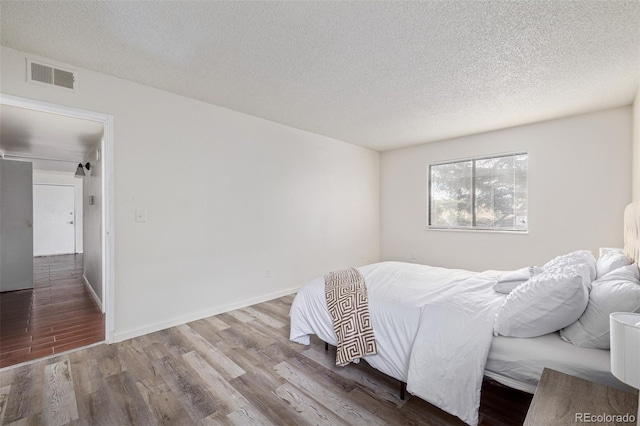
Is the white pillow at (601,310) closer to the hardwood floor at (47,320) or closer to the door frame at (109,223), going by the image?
the door frame at (109,223)

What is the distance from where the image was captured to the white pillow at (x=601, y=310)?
133 cm

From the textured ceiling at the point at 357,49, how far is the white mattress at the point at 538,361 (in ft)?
6.54

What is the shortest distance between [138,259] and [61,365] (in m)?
0.97

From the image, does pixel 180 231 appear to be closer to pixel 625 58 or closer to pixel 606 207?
pixel 625 58

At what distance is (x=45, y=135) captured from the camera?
3.82m

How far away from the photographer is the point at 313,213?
4.50 meters

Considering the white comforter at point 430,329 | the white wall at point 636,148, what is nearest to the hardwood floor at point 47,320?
the white comforter at point 430,329

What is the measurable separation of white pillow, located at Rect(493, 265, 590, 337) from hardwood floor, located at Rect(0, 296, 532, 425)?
57 centimetres

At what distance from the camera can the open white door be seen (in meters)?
7.18

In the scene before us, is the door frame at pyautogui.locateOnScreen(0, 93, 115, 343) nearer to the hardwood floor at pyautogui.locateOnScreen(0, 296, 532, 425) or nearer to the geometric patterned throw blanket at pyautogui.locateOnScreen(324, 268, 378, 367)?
the hardwood floor at pyautogui.locateOnScreen(0, 296, 532, 425)

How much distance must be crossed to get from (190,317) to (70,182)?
7.35 metres

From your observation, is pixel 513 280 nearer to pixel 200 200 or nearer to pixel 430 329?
pixel 430 329

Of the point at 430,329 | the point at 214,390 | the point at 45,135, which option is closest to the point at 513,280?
the point at 430,329

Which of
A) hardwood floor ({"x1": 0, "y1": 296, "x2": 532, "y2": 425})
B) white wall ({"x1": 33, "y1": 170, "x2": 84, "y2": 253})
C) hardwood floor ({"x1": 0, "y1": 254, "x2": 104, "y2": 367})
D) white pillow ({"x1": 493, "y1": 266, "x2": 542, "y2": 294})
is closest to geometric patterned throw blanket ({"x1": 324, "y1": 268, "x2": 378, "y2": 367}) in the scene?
hardwood floor ({"x1": 0, "y1": 296, "x2": 532, "y2": 425})
